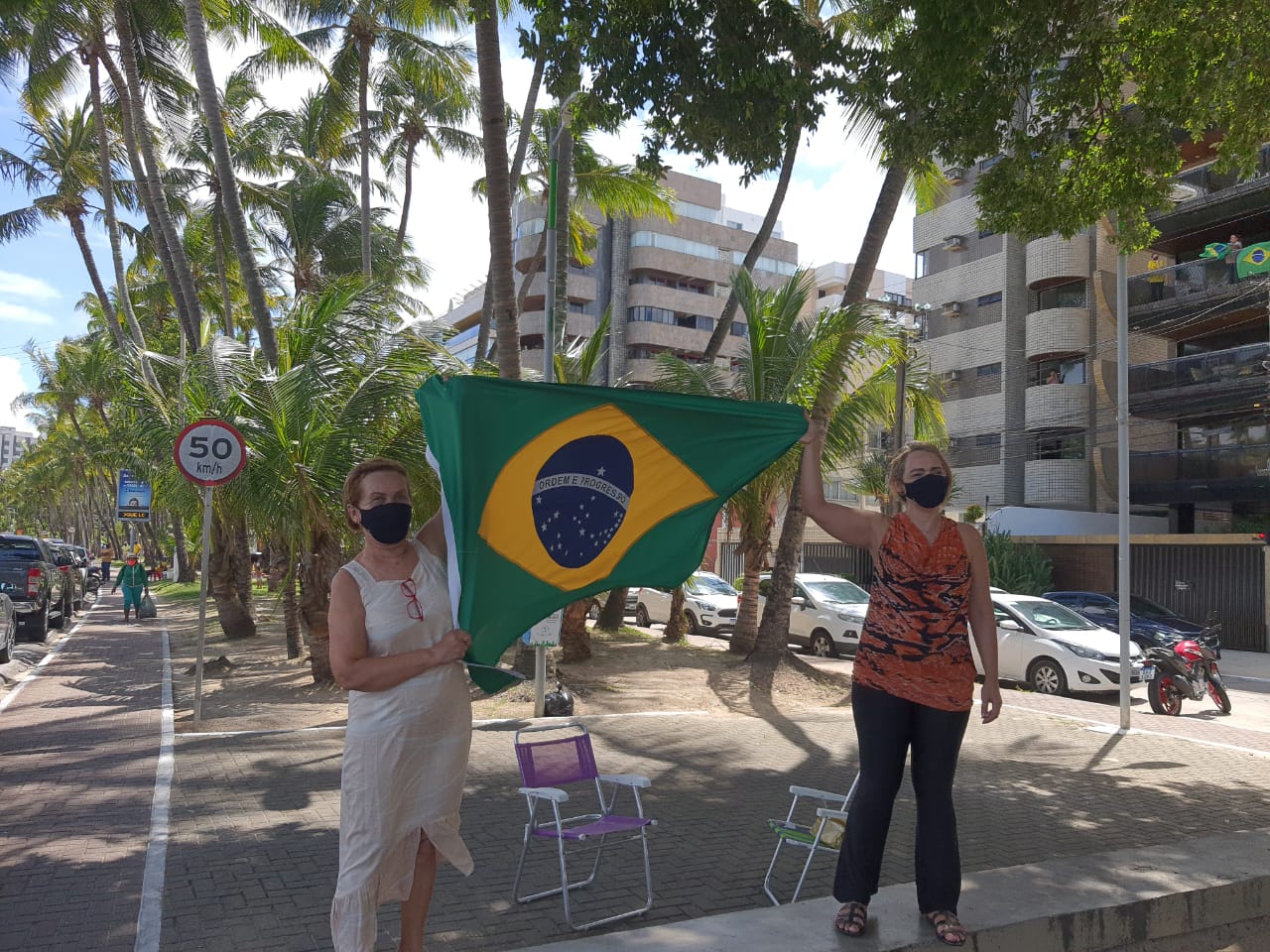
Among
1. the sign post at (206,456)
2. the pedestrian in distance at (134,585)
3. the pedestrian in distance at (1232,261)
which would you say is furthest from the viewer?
the pedestrian in distance at (1232,261)

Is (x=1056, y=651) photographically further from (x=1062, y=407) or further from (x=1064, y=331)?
(x=1064, y=331)

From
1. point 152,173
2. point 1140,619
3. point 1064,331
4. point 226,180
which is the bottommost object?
point 1140,619

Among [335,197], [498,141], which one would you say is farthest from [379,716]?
[335,197]

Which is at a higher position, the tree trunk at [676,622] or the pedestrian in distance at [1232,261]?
the pedestrian in distance at [1232,261]

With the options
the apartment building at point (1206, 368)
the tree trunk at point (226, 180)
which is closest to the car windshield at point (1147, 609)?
the apartment building at point (1206, 368)

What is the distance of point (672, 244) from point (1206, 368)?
3241cm

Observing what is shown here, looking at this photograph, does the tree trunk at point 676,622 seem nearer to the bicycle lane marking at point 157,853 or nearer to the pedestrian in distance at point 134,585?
the bicycle lane marking at point 157,853

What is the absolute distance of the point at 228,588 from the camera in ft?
64.7

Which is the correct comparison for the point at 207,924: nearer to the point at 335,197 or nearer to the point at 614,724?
the point at 614,724

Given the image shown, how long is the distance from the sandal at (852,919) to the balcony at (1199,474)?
28.0 meters

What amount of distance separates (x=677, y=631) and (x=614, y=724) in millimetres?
9130

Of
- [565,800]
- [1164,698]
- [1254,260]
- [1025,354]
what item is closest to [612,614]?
[1164,698]

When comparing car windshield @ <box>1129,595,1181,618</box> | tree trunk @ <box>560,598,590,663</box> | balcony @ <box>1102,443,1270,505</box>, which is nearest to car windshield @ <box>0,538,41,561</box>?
tree trunk @ <box>560,598,590,663</box>

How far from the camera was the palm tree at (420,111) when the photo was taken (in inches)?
943
